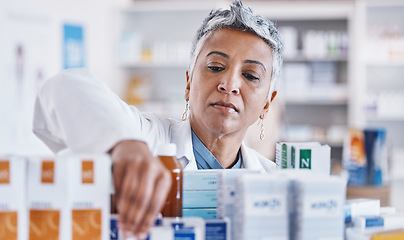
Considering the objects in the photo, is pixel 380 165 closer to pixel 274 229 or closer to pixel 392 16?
pixel 392 16

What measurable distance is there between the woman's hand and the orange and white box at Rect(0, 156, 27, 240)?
6.6 inches

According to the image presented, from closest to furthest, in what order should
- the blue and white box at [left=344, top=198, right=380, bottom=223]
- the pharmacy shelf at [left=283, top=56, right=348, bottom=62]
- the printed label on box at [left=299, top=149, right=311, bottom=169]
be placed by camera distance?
the blue and white box at [left=344, top=198, right=380, bottom=223]
the printed label on box at [left=299, top=149, right=311, bottom=169]
the pharmacy shelf at [left=283, top=56, right=348, bottom=62]

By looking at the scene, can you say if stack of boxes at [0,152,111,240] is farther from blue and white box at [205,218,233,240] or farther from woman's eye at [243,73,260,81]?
woman's eye at [243,73,260,81]

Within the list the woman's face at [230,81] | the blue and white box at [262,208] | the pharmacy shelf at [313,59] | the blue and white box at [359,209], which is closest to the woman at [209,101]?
the woman's face at [230,81]

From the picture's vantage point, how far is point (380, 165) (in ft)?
13.9

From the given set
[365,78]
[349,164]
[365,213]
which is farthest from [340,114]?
[365,213]

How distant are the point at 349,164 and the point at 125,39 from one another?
9.36 ft

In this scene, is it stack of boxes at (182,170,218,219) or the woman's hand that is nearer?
the woman's hand

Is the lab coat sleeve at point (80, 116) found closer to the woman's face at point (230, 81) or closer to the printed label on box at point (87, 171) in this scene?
the printed label on box at point (87, 171)

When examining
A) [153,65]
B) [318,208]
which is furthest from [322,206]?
[153,65]

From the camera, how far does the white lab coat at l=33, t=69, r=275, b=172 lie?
1.06 metres

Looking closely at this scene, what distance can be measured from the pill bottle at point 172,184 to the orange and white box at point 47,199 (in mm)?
253

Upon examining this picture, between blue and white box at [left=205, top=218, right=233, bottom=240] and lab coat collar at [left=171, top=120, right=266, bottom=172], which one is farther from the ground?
lab coat collar at [left=171, top=120, right=266, bottom=172]

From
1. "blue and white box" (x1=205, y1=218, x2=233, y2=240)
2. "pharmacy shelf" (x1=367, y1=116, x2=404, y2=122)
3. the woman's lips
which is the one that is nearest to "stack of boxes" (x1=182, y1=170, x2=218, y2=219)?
"blue and white box" (x1=205, y1=218, x2=233, y2=240)
